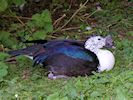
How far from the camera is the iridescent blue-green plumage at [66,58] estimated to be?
16.3ft

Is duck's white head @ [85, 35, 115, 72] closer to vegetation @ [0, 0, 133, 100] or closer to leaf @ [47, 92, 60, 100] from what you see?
vegetation @ [0, 0, 133, 100]

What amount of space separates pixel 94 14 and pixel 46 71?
2.12 metres

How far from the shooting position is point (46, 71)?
17.1 ft

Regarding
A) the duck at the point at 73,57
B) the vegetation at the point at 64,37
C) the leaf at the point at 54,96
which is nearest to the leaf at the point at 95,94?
the vegetation at the point at 64,37

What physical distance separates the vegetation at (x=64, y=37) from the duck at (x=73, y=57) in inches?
4.7

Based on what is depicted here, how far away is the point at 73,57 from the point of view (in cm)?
497

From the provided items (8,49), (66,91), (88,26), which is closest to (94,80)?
(66,91)

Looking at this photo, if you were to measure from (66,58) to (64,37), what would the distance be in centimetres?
129

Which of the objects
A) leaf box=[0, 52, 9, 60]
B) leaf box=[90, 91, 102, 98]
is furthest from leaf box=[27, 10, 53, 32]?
leaf box=[90, 91, 102, 98]

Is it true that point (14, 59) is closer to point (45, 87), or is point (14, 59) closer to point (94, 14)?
point (45, 87)

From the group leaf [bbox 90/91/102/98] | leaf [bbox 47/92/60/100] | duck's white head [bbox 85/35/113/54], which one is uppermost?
duck's white head [bbox 85/35/113/54]

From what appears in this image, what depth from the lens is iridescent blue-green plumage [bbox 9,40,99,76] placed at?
16.3 ft

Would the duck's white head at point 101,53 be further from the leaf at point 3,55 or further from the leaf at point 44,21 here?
the leaf at point 44,21

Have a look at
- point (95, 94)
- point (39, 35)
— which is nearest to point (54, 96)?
point (95, 94)
